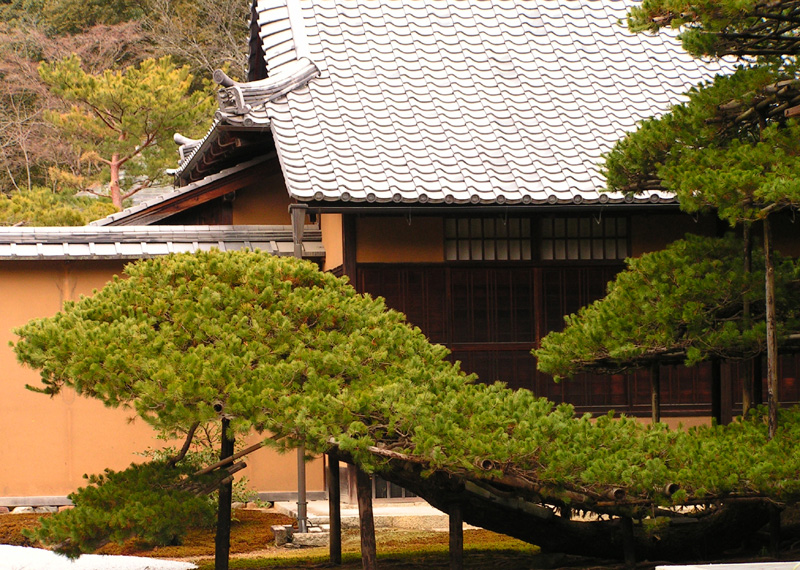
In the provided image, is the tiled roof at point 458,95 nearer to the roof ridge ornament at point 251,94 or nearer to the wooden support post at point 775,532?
the roof ridge ornament at point 251,94

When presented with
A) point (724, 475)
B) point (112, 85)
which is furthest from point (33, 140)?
point (724, 475)

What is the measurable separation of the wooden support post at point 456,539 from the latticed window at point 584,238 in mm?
4698

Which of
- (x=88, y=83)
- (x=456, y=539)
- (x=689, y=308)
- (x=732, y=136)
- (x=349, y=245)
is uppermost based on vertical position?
(x=88, y=83)

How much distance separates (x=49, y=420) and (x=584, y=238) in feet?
20.5

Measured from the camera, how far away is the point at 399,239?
10.7 metres

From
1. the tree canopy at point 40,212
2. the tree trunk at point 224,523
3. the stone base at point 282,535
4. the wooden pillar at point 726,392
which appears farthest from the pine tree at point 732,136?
the tree canopy at point 40,212

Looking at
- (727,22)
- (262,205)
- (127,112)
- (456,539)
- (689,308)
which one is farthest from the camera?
(127,112)

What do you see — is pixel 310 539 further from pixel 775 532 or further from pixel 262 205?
pixel 262 205

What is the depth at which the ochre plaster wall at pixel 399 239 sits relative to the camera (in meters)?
10.6

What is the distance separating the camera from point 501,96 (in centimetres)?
1173

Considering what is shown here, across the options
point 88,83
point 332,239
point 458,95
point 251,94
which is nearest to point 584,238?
point 458,95

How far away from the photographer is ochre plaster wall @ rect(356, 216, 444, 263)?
10.6 meters

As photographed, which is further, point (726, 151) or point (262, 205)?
point (262, 205)

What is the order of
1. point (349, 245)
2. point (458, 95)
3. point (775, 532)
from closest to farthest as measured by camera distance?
point (775, 532)
point (349, 245)
point (458, 95)
